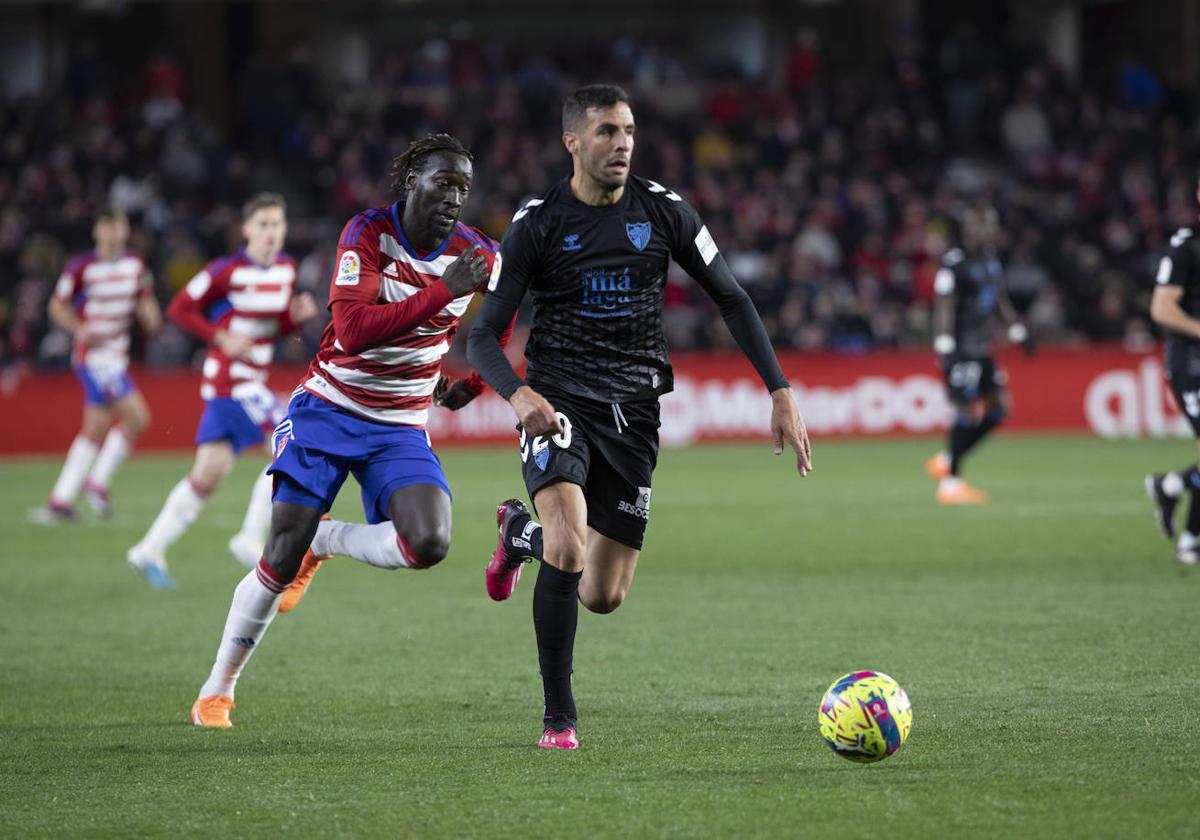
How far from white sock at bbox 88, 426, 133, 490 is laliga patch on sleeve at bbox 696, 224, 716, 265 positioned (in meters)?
10.5

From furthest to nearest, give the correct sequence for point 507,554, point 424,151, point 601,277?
point 507,554
point 424,151
point 601,277

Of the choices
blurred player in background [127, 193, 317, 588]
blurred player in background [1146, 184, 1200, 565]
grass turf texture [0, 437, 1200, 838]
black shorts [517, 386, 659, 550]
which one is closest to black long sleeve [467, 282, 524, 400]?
black shorts [517, 386, 659, 550]

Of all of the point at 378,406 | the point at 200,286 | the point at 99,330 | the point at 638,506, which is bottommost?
the point at 638,506

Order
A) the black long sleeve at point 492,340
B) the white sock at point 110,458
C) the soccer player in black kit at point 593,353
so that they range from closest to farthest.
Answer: the black long sleeve at point 492,340 < the soccer player in black kit at point 593,353 < the white sock at point 110,458

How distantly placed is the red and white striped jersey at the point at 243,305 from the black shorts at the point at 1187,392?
556 cm

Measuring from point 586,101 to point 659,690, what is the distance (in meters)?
2.55

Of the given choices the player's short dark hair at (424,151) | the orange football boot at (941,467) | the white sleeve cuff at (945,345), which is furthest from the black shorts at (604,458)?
the orange football boot at (941,467)

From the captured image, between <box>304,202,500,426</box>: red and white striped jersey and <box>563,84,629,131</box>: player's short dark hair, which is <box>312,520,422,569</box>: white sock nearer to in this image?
<box>304,202,500,426</box>: red and white striped jersey

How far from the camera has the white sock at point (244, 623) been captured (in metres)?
6.71

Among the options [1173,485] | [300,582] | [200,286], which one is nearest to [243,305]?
[200,286]

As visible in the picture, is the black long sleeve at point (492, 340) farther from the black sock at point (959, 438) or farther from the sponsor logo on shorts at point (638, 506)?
the black sock at point (959, 438)

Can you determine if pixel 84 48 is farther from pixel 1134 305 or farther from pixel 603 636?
pixel 603 636

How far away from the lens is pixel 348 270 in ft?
21.4

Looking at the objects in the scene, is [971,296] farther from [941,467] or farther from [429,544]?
[429,544]
